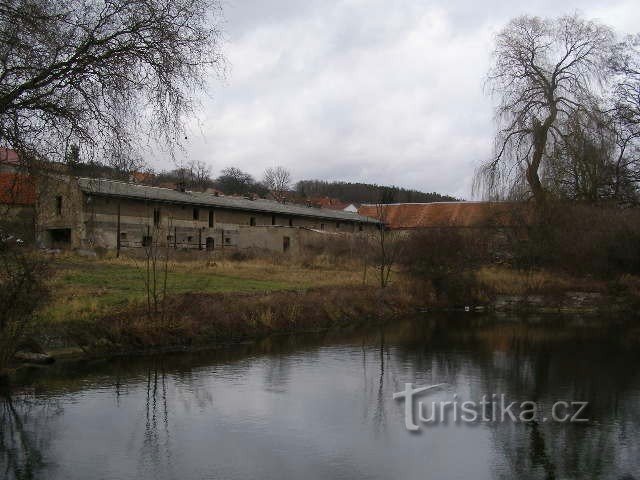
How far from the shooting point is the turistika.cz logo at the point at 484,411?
1002 cm

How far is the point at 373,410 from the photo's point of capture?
1062 centimetres

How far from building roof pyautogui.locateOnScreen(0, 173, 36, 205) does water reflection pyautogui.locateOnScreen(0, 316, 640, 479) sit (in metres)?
3.55

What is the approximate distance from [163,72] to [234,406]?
5.74m

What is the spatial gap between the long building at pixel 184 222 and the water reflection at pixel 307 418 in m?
22.2

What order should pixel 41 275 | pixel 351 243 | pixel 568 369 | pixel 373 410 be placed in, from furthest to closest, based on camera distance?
pixel 351 243 < pixel 568 369 < pixel 41 275 < pixel 373 410

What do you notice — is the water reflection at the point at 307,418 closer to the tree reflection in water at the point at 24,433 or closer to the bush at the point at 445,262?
the tree reflection in water at the point at 24,433

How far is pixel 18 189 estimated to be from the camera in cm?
980

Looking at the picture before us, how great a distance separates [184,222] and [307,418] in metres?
38.8

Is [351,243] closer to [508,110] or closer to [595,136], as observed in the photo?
[508,110]

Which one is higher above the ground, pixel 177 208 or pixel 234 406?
pixel 177 208

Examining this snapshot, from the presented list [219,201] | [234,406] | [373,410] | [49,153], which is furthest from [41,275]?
[219,201]

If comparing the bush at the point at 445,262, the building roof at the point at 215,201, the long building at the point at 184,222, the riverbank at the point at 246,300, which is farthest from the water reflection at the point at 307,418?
the building roof at the point at 215,201

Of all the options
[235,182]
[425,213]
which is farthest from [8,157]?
[235,182]

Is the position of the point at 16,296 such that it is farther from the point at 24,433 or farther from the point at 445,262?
the point at 445,262
